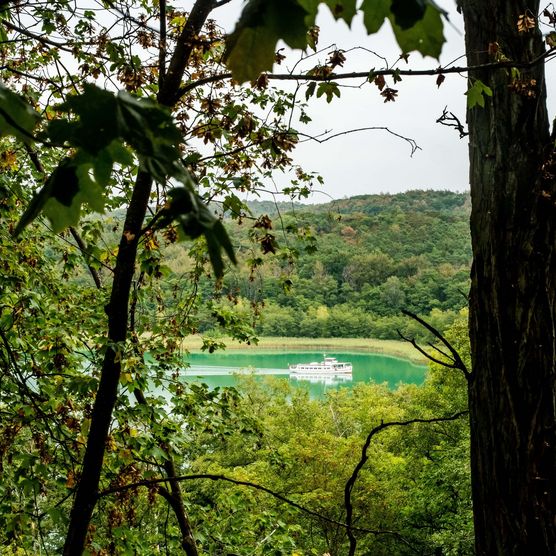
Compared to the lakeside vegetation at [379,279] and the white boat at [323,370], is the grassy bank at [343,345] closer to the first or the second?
the lakeside vegetation at [379,279]

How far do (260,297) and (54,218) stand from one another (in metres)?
3.10

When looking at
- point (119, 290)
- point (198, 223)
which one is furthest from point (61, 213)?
point (119, 290)

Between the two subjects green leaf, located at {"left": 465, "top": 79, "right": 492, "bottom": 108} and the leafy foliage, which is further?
green leaf, located at {"left": 465, "top": 79, "right": 492, "bottom": 108}

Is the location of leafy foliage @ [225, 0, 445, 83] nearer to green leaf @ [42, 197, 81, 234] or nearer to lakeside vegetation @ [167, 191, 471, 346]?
green leaf @ [42, 197, 81, 234]

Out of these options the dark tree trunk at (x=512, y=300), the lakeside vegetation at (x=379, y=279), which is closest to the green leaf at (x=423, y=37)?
the dark tree trunk at (x=512, y=300)

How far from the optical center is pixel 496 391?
4.69 feet

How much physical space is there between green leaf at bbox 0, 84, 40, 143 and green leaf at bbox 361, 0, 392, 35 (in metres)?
0.36

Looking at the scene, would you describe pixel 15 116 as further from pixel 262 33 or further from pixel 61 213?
pixel 262 33

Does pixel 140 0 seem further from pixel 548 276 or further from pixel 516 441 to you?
pixel 516 441

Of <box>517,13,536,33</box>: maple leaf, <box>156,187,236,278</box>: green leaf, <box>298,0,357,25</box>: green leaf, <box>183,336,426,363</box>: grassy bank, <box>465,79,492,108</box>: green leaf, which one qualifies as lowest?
<box>156,187,236,278</box>: green leaf

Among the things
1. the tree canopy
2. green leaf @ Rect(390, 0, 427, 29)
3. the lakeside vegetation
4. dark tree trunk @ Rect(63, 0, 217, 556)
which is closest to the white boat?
the lakeside vegetation

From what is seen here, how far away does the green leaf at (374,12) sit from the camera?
1.88 ft

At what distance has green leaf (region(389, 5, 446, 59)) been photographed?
0.54 m

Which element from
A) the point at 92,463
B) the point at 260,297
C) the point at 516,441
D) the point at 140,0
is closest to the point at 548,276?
the point at 516,441
